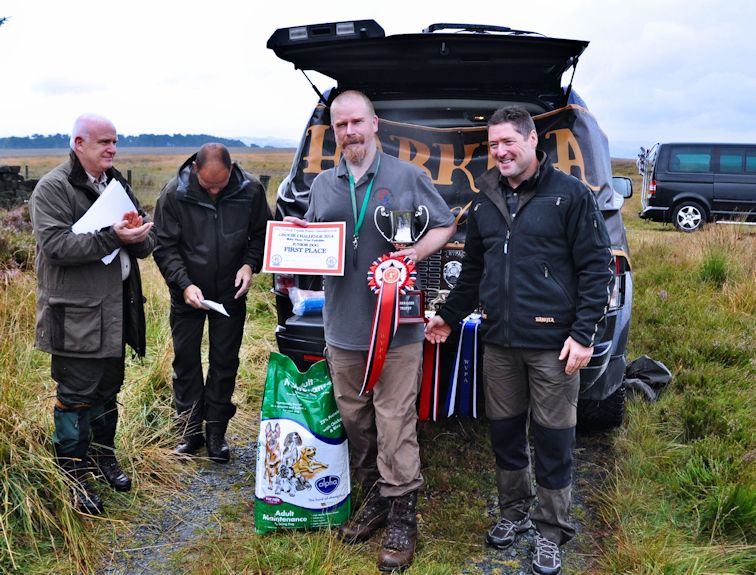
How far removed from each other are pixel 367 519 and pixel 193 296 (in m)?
1.43

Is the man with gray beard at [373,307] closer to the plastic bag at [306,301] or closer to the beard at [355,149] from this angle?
the beard at [355,149]

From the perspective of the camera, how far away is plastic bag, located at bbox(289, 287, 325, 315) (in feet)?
11.6

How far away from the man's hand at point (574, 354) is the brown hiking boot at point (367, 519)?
106cm

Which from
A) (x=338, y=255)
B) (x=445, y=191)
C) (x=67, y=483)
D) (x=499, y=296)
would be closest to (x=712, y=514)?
(x=499, y=296)

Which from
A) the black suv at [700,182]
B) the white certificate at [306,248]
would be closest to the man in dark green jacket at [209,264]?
the white certificate at [306,248]

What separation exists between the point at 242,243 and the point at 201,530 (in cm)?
148

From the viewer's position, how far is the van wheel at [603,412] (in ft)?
12.9

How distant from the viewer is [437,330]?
3.07 m

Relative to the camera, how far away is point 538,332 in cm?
270

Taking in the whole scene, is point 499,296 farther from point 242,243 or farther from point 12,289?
point 12,289

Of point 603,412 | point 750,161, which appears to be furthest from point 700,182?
point 603,412

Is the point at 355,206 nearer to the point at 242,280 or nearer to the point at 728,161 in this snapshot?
the point at 242,280

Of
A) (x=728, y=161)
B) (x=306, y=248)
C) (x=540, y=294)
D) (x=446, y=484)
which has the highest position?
(x=728, y=161)

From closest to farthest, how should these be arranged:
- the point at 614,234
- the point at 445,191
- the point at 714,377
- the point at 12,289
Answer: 1. the point at 614,234
2. the point at 445,191
3. the point at 714,377
4. the point at 12,289
